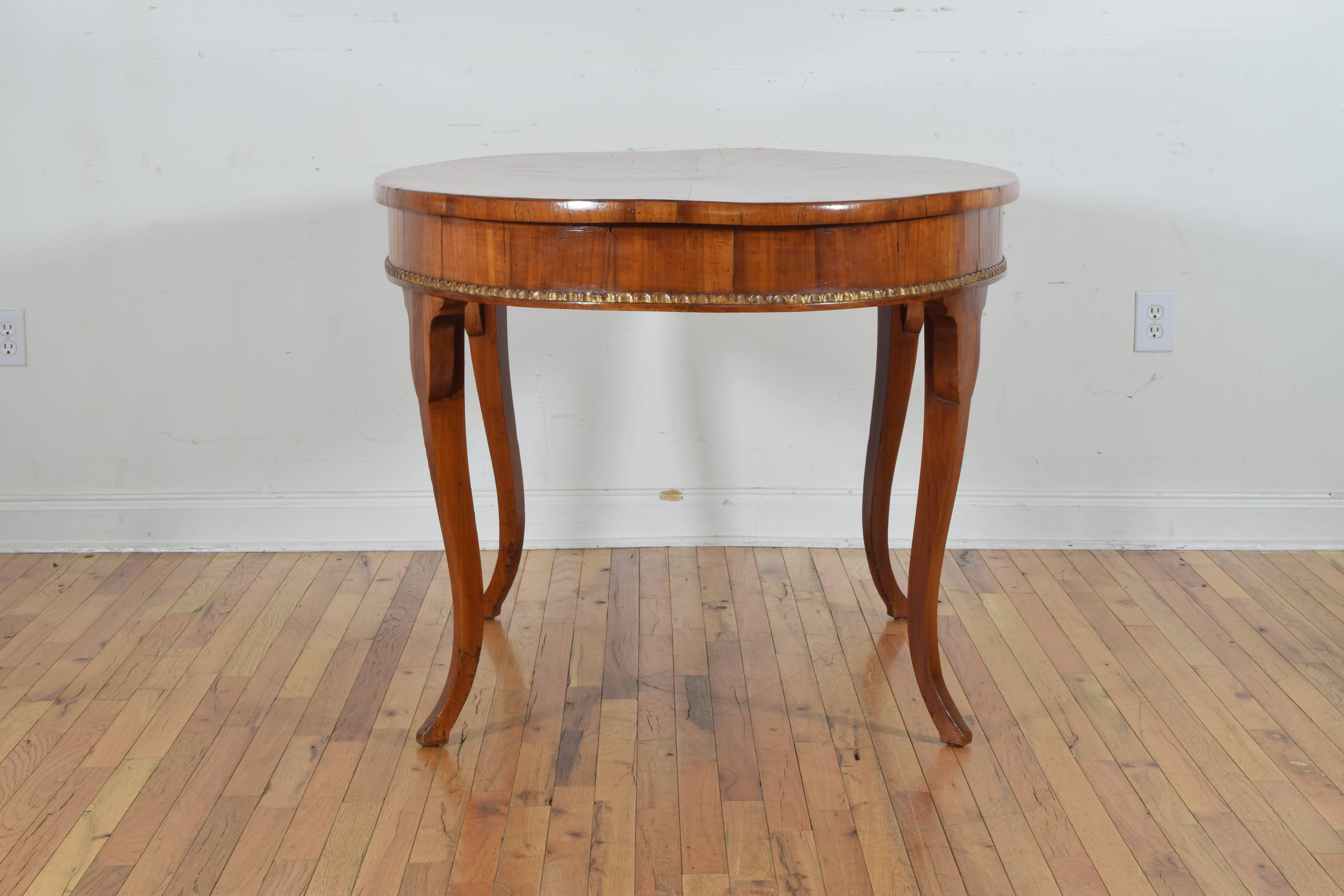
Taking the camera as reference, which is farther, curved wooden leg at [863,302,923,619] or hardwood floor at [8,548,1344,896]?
curved wooden leg at [863,302,923,619]

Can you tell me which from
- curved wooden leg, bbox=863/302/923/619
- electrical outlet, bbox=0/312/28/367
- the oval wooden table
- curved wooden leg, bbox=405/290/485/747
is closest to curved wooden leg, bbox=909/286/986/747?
the oval wooden table

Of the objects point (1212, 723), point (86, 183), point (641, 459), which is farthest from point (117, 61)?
point (1212, 723)

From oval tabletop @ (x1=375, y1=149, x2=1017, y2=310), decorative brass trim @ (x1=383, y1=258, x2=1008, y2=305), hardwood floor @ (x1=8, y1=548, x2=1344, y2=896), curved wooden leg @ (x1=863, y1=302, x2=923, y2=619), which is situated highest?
oval tabletop @ (x1=375, y1=149, x2=1017, y2=310)

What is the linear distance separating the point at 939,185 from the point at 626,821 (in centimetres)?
84

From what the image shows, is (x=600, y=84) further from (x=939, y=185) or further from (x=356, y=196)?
(x=939, y=185)

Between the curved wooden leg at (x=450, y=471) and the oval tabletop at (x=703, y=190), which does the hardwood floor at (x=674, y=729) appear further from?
the oval tabletop at (x=703, y=190)

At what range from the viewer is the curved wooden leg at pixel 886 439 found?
182cm

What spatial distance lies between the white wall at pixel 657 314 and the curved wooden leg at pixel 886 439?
329mm

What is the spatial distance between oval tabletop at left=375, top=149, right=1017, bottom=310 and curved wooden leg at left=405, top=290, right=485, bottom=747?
66mm

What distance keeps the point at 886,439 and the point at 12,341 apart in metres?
1.65

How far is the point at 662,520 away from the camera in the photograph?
2.30 meters

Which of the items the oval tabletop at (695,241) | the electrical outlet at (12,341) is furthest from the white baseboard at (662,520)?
the oval tabletop at (695,241)

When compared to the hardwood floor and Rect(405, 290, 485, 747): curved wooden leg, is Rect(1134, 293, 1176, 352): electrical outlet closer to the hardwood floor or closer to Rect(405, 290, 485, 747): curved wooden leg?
the hardwood floor

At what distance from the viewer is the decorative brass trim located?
1238 millimetres
